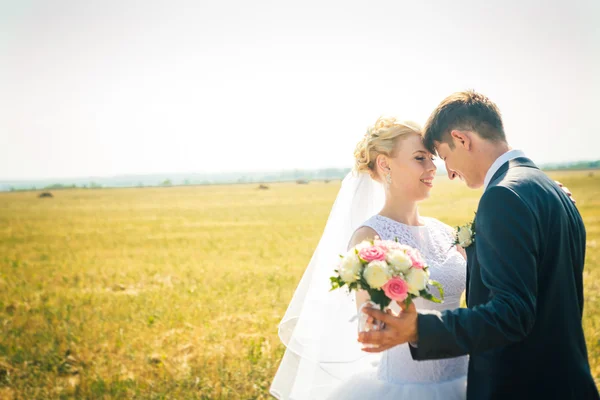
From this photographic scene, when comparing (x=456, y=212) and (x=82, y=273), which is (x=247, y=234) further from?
(x=456, y=212)

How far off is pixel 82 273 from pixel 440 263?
15.6 m

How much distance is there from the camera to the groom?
253cm

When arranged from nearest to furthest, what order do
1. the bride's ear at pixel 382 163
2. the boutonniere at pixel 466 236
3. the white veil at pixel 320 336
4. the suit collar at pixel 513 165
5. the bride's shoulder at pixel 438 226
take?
1. the suit collar at pixel 513 165
2. the boutonniere at pixel 466 236
3. the white veil at pixel 320 336
4. the bride's ear at pixel 382 163
5. the bride's shoulder at pixel 438 226

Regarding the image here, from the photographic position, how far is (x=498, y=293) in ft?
8.39

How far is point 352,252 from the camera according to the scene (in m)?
2.98

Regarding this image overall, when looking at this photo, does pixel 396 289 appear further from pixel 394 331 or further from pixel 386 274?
pixel 394 331

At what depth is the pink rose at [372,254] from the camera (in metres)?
2.87

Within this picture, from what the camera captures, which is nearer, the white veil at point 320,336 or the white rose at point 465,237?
the white rose at point 465,237

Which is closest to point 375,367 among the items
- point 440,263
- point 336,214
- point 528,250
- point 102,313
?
point 440,263

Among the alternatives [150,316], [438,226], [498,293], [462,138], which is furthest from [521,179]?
[150,316]

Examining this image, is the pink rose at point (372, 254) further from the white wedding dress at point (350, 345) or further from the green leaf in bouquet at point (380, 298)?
the white wedding dress at point (350, 345)

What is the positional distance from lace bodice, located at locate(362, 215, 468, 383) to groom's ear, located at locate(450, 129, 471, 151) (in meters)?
1.30

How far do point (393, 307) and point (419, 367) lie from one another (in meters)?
0.54

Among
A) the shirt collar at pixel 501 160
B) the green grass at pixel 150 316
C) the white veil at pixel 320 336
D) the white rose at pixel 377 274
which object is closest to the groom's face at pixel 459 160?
the shirt collar at pixel 501 160
